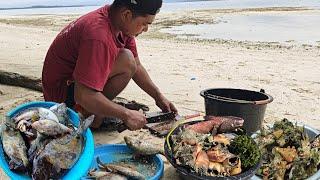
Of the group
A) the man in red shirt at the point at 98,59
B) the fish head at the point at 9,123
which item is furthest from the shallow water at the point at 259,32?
the fish head at the point at 9,123

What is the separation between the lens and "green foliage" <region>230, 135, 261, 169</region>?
285cm

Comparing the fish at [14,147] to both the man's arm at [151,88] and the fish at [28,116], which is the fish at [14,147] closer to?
the fish at [28,116]

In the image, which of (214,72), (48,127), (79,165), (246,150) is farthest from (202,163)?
(214,72)

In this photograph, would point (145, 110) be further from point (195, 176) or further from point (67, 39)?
point (195, 176)

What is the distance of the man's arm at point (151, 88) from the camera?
409cm

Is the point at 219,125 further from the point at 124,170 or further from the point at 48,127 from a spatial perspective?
the point at 48,127

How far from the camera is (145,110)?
4562 millimetres

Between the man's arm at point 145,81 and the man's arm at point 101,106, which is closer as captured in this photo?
the man's arm at point 101,106

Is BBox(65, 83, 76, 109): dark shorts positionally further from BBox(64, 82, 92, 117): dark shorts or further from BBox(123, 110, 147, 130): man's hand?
BBox(123, 110, 147, 130): man's hand

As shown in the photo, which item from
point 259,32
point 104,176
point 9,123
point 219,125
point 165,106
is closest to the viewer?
point 9,123

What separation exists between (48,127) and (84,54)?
676 millimetres

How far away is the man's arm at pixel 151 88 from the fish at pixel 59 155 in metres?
1.48

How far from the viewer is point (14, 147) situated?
2.59 m

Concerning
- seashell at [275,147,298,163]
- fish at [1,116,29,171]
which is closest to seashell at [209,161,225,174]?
seashell at [275,147,298,163]
